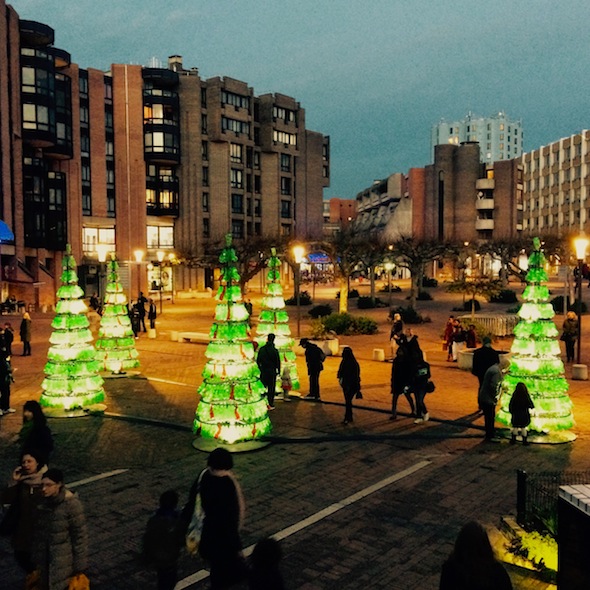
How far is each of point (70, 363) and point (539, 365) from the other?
9763mm

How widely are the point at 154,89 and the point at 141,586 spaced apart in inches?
2526

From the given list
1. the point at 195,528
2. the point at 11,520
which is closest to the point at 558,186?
the point at 195,528

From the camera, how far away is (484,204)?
10019 centimetres

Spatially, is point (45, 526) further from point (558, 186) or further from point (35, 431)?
point (558, 186)

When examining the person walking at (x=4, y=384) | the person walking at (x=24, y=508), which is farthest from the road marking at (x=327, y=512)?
the person walking at (x=4, y=384)

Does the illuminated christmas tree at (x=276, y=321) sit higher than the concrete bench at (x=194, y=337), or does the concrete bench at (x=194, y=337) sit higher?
the illuminated christmas tree at (x=276, y=321)

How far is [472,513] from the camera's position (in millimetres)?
8445

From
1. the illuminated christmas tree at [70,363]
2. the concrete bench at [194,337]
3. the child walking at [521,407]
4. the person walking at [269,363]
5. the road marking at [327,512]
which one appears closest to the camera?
the road marking at [327,512]

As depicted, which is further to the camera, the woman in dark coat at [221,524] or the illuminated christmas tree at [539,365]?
the illuminated christmas tree at [539,365]

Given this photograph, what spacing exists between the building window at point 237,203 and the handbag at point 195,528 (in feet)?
227

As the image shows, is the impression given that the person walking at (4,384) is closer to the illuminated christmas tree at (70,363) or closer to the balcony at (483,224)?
the illuminated christmas tree at (70,363)

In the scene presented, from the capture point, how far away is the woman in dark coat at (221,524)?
5.81m

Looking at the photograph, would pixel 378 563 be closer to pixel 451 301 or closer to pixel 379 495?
pixel 379 495

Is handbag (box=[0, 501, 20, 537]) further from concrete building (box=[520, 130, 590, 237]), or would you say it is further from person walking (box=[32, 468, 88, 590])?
concrete building (box=[520, 130, 590, 237])
